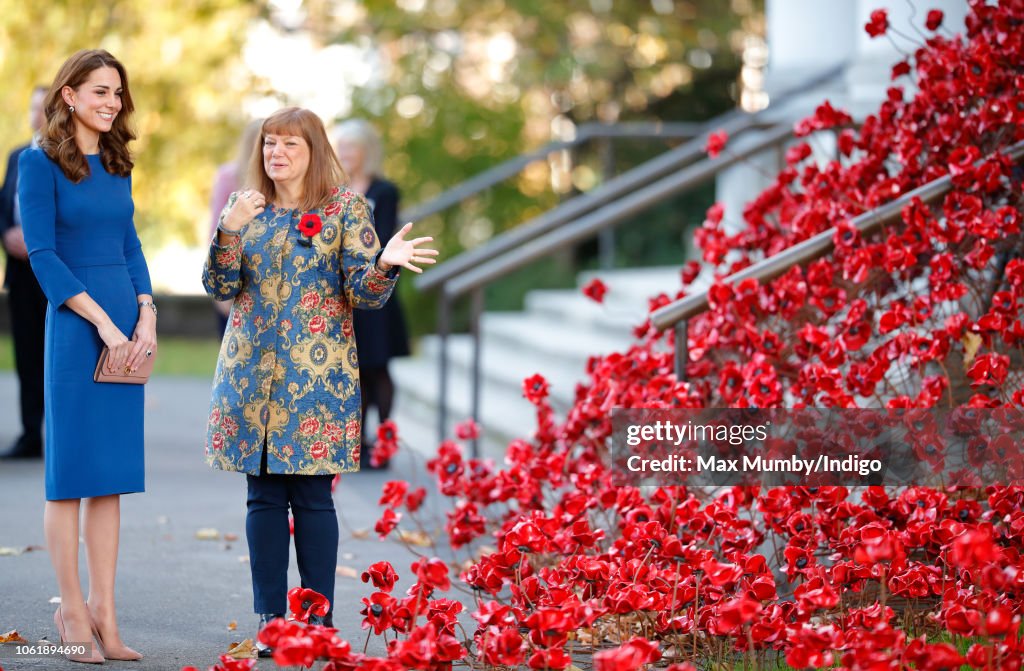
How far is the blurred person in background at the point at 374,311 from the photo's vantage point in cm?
668

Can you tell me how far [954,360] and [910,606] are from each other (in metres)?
1.26

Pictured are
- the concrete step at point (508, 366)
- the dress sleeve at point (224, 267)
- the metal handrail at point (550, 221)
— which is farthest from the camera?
the concrete step at point (508, 366)

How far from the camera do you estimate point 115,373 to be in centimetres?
368

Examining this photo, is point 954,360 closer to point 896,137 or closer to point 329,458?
point 896,137

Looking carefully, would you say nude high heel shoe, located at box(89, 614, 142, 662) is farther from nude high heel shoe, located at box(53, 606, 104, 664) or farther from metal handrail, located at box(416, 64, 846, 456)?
metal handrail, located at box(416, 64, 846, 456)

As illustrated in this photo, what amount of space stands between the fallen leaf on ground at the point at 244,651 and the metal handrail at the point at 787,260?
176 cm

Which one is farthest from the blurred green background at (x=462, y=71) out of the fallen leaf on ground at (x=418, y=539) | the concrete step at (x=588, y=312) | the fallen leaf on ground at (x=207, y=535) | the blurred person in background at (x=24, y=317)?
the fallen leaf on ground at (x=207, y=535)

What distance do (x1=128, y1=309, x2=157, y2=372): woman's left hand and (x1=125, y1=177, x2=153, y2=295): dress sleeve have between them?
0.10 metres

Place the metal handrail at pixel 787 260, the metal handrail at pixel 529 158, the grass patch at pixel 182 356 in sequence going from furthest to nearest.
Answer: the grass patch at pixel 182 356 → the metal handrail at pixel 529 158 → the metal handrail at pixel 787 260

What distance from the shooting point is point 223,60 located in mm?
15812

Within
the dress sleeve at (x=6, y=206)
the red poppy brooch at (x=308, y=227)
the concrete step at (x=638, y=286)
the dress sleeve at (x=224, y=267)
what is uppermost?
the dress sleeve at (x=6, y=206)

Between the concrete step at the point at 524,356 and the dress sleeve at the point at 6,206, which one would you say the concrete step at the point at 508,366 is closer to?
the concrete step at the point at 524,356

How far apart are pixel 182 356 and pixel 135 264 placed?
9.91 meters

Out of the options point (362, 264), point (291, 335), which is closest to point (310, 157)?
point (362, 264)
